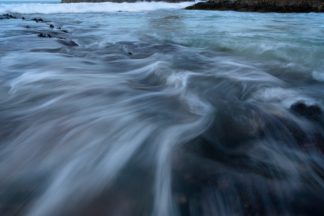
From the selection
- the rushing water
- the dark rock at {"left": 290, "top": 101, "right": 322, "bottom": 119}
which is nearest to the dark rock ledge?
the rushing water

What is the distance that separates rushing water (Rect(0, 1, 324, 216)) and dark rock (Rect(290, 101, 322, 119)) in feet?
0.06

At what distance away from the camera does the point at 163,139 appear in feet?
7.45

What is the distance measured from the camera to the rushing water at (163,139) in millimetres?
1606

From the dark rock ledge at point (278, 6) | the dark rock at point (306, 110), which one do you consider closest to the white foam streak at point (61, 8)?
the dark rock ledge at point (278, 6)

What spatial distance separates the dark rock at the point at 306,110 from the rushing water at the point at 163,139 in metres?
0.02

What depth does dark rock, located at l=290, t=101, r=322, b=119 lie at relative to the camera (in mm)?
2553

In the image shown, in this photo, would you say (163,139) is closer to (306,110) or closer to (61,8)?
(306,110)

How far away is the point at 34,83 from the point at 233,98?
2.40m

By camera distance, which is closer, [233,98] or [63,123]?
[63,123]

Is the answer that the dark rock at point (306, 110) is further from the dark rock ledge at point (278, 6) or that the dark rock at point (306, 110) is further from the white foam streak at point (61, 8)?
the white foam streak at point (61, 8)

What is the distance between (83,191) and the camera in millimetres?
1687

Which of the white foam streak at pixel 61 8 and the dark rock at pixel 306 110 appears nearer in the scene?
the dark rock at pixel 306 110

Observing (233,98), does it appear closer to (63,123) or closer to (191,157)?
(191,157)

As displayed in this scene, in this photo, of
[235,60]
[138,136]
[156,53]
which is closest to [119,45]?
[156,53]
